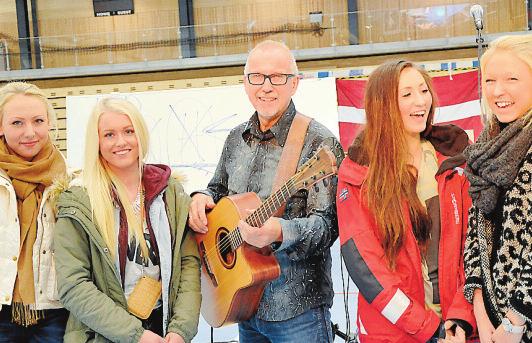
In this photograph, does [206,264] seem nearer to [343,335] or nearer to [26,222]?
[26,222]

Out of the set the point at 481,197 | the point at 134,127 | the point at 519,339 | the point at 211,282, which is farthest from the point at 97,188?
the point at 519,339

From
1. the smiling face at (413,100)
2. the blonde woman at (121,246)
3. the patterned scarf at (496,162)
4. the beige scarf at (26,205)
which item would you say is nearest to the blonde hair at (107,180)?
the blonde woman at (121,246)

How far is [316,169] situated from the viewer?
7.07ft

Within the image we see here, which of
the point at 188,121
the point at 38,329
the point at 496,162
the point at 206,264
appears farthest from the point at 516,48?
the point at 188,121

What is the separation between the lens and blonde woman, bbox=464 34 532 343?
1.76 m

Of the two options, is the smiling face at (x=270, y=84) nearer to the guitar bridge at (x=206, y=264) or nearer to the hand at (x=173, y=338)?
the guitar bridge at (x=206, y=264)

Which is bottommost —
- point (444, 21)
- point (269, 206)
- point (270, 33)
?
point (269, 206)

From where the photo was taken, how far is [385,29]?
14633mm

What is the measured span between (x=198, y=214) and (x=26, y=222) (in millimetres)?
675

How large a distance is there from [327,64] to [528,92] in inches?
522

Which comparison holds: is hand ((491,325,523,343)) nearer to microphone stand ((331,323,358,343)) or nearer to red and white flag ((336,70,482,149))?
microphone stand ((331,323,358,343))

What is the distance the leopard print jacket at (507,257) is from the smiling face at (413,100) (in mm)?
389

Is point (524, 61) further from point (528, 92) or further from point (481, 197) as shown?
point (481, 197)

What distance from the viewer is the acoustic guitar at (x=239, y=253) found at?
2.19 meters
